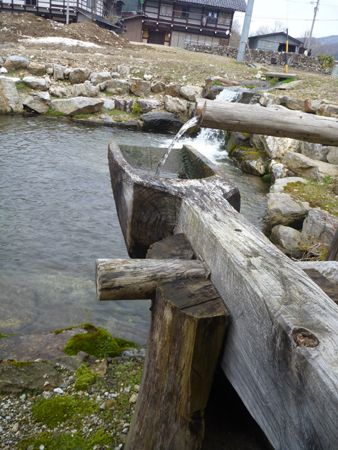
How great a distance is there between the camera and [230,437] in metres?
1.70

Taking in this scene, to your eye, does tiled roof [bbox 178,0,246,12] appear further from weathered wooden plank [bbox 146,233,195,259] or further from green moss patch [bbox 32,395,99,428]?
green moss patch [bbox 32,395,99,428]

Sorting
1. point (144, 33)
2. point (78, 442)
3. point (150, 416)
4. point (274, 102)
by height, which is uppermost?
point (144, 33)

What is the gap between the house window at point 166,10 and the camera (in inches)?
1453

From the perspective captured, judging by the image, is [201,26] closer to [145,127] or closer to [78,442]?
[145,127]

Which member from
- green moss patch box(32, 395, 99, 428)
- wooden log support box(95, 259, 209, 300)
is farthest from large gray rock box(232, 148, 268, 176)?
wooden log support box(95, 259, 209, 300)

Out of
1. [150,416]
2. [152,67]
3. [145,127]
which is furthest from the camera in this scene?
[152,67]

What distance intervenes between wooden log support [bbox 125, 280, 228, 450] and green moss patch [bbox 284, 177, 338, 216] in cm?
515

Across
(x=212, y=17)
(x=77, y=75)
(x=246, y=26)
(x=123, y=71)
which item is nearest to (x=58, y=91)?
(x=77, y=75)

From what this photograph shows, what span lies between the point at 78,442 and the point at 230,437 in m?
0.90

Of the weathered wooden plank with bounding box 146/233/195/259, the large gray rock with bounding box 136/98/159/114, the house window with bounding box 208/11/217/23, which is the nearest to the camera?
the weathered wooden plank with bounding box 146/233/195/259

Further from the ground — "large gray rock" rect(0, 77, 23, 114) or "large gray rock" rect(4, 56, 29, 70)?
"large gray rock" rect(4, 56, 29, 70)

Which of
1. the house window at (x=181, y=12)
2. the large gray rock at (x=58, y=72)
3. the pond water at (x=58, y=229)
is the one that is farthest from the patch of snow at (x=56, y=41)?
the house window at (x=181, y=12)

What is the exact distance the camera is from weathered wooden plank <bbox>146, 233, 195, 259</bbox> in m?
1.77

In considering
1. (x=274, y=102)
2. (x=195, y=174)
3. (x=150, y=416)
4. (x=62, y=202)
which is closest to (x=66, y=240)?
(x=62, y=202)
